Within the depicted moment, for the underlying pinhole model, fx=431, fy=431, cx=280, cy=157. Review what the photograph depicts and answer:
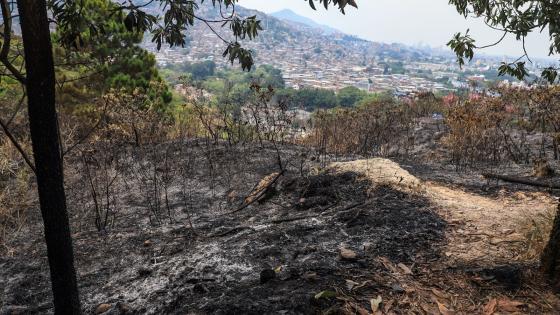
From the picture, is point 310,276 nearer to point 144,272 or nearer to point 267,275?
point 267,275

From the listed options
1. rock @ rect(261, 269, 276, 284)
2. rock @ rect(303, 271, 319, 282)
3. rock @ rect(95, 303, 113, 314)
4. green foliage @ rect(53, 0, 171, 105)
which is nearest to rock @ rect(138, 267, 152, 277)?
rock @ rect(95, 303, 113, 314)

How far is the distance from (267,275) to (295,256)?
0.42 metres

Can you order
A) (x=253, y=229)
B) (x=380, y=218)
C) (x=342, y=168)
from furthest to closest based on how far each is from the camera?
(x=342, y=168) → (x=253, y=229) → (x=380, y=218)

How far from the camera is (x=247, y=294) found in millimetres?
2572

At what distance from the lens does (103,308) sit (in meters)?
2.93

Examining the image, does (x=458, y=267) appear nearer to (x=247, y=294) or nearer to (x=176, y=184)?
(x=247, y=294)

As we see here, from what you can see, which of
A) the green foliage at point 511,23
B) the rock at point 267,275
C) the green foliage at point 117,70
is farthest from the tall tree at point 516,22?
the green foliage at point 117,70

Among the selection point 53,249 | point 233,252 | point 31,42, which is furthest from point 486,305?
point 31,42

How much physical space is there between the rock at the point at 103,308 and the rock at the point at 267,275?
43.5 inches

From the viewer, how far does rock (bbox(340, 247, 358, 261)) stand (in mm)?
2891

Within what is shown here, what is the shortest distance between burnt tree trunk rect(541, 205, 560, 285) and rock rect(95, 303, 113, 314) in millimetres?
2773

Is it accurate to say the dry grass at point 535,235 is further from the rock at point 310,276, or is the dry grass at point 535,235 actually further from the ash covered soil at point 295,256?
the rock at point 310,276

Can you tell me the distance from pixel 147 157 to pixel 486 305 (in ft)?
20.3

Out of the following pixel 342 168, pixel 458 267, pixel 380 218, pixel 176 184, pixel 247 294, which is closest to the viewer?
pixel 247 294
